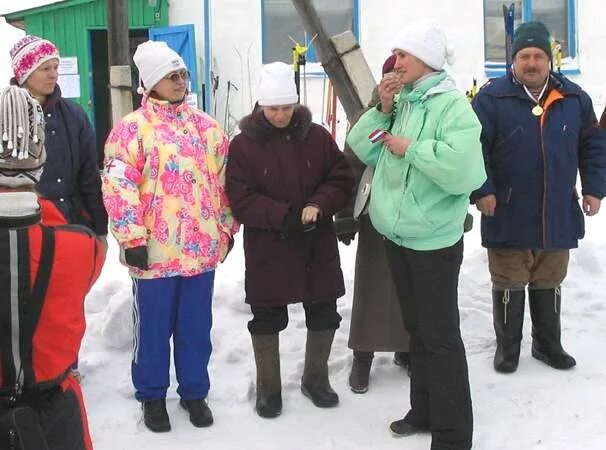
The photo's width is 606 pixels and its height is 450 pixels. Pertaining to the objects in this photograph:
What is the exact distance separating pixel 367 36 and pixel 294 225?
8222 mm

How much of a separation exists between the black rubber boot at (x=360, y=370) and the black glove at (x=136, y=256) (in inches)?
49.3

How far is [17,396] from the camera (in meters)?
1.90

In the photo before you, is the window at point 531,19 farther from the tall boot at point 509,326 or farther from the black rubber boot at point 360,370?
the black rubber boot at point 360,370

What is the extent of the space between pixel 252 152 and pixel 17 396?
1763 millimetres

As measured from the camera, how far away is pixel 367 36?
1107 cm

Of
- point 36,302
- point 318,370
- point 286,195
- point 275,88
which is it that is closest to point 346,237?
point 286,195

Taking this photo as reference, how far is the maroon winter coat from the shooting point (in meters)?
3.41

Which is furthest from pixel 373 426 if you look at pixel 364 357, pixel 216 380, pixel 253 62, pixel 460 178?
pixel 253 62

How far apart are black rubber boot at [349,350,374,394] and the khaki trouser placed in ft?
2.57

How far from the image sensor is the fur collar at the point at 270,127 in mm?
3441

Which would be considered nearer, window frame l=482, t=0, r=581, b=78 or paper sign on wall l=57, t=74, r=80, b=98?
paper sign on wall l=57, t=74, r=80, b=98

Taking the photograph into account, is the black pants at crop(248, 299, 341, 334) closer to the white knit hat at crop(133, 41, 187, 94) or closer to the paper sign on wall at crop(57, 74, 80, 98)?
the white knit hat at crop(133, 41, 187, 94)

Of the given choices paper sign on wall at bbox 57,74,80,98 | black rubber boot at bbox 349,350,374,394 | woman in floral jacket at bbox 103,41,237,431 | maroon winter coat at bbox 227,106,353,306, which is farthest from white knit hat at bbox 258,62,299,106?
paper sign on wall at bbox 57,74,80,98

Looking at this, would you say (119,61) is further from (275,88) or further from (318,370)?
(318,370)
